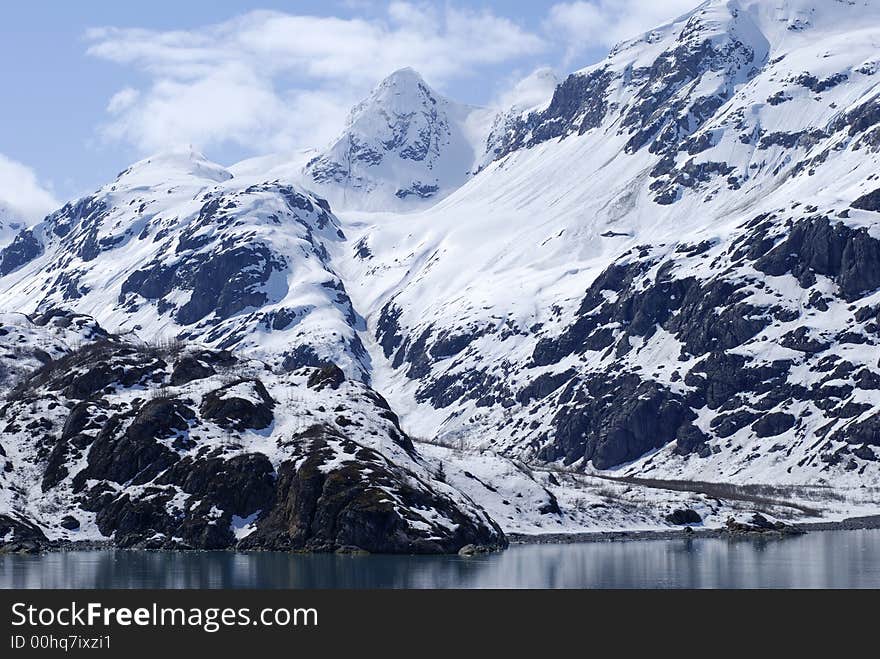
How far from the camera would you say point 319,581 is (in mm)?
155625

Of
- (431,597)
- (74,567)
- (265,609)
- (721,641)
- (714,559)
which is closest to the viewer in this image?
(721,641)

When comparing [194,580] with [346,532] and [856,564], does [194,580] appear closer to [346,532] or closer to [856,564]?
[346,532]

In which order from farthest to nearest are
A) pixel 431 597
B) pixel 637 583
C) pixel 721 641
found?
pixel 637 583 → pixel 431 597 → pixel 721 641

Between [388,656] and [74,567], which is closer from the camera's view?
[388,656]

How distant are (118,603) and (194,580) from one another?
37.9 m

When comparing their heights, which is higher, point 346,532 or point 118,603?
point 346,532

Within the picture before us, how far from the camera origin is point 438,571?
168m

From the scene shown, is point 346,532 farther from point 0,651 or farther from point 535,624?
point 0,651

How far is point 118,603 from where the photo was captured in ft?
393

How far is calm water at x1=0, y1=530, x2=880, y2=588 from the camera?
497 ft

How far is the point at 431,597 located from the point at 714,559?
6878 centimetres

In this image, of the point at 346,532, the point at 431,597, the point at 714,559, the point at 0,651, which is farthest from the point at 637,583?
the point at 0,651

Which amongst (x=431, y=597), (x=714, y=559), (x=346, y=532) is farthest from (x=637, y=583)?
(x=346, y=532)

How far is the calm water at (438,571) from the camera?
15162 centimetres
